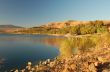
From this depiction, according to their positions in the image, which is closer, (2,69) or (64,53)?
(2,69)

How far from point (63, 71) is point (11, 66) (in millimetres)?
10721

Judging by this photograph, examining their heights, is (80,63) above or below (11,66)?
above

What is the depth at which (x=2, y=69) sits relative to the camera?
24312 millimetres

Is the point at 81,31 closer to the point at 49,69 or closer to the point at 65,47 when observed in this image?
the point at 65,47

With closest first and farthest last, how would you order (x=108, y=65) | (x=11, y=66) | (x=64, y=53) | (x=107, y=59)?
1. (x=108, y=65)
2. (x=107, y=59)
3. (x=11, y=66)
4. (x=64, y=53)

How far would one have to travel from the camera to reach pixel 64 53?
30.6 m

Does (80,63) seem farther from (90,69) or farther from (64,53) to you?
(64,53)

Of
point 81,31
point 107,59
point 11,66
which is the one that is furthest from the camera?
point 81,31

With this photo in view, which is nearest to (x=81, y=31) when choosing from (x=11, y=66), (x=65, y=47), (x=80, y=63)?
(x=65, y=47)

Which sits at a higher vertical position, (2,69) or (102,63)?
(102,63)

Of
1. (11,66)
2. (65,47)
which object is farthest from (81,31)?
(11,66)

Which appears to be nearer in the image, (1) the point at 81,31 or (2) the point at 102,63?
(2) the point at 102,63

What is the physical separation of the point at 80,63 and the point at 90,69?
223 centimetres

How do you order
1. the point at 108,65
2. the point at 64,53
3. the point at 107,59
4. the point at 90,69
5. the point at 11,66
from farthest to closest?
the point at 64,53 → the point at 11,66 → the point at 107,59 → the point at 108,65 → the point at 90,69
